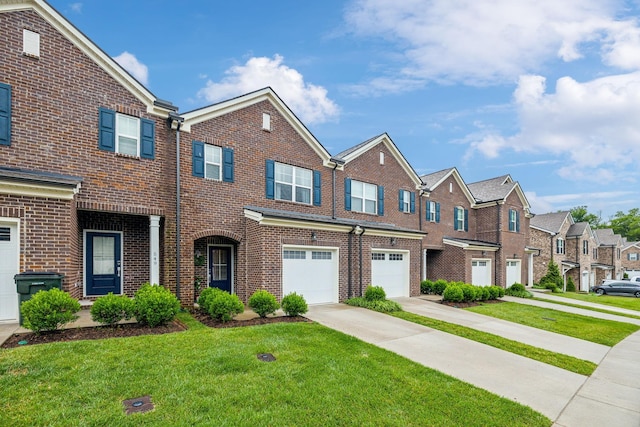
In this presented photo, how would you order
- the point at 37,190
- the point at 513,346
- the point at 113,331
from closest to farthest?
the point at 113,331 → the point at 37,190 → the point at 513,346

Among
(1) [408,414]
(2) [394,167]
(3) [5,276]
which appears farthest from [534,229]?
(3) [5,276]

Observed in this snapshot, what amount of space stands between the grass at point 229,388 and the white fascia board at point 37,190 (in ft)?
12.0

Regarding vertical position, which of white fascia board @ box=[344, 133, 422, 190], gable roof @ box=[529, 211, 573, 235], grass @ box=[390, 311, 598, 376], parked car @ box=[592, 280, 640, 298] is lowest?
parked car @ box=[592, 280, 640, 298]

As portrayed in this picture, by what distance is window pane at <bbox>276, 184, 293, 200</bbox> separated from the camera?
562 inches

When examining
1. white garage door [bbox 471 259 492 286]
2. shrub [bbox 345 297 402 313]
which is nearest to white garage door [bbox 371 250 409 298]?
shrub [bbox 345 297 402 313]

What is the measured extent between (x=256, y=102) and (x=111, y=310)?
9221 mm

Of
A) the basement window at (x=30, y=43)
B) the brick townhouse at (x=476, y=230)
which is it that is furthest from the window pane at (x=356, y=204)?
the basement window at (x=30, y=43)

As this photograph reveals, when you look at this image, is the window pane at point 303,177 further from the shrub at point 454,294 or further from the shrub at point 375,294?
the shrub at point 454,294

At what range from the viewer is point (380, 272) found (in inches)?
623

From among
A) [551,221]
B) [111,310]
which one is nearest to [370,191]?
[111,310]

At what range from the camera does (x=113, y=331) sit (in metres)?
7.66

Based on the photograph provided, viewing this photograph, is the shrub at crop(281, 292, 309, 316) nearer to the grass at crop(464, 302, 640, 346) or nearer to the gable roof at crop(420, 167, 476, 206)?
the grass at crop(464, 302, 640, 346)

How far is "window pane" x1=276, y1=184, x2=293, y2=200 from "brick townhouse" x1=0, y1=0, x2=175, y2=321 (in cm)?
423

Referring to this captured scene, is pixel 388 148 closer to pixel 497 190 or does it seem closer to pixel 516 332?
pixel 516 332
